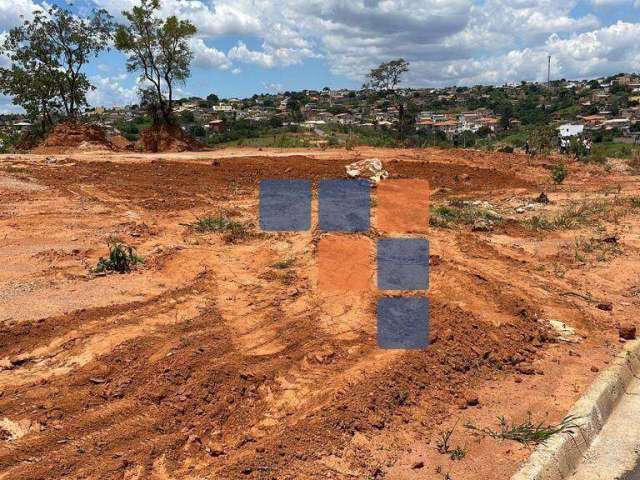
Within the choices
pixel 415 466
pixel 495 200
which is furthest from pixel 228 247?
pixel 495 200

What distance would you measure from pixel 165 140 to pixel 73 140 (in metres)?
3.19

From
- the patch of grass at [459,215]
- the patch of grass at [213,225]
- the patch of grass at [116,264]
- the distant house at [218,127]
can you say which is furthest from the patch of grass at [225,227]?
the distant house at [218,127]

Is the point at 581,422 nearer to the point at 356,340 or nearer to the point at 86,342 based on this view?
the point at 356,340

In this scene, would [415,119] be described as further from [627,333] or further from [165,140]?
[627,333]

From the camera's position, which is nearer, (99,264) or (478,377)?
(478,377)

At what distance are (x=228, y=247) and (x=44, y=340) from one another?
3118 mm

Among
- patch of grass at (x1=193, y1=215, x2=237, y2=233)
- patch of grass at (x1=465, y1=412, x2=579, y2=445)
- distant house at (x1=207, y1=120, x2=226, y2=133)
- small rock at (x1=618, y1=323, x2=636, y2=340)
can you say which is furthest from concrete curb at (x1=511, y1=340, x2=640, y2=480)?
distant house at (x1=207, y1=120, x2=226, y2=133)

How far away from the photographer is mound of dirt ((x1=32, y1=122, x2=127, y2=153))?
63.5 ft

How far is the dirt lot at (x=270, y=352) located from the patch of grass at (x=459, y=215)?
318mm

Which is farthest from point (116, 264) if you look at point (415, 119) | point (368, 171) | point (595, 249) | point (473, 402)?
point (415, 119)

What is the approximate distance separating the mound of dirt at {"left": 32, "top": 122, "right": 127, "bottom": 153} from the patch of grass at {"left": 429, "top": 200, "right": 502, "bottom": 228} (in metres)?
14.0

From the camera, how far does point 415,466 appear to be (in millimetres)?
3402

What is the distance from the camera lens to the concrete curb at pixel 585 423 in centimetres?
335

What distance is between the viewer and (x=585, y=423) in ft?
12.5
